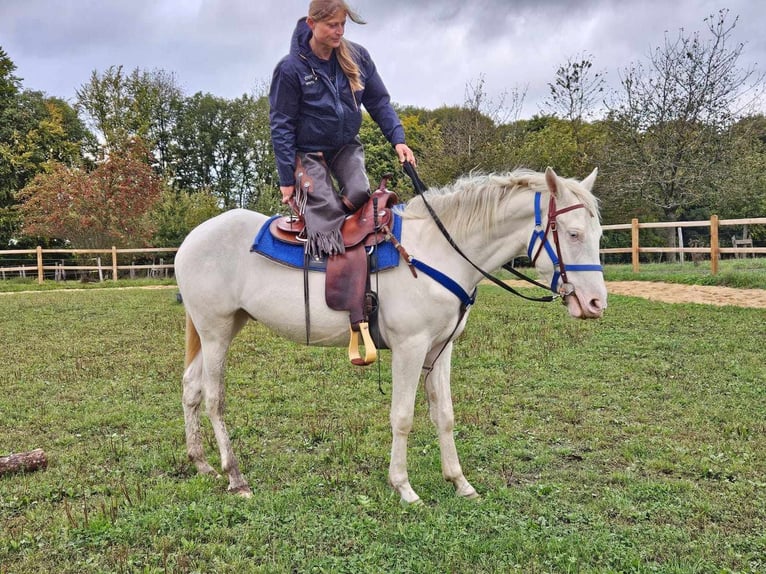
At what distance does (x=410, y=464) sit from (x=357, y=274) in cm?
165

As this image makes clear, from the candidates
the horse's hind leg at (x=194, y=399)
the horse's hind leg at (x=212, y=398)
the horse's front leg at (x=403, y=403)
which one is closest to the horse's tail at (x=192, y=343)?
the horse's hind leg at (x=194, y=399)

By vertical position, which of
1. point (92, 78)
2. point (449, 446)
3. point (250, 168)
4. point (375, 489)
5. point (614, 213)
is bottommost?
point (375, 489)

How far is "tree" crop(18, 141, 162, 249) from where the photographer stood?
2545 centimetres

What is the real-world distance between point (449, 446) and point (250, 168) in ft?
138

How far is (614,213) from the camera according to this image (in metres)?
26.8

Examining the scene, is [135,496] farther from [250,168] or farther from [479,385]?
[250,168]

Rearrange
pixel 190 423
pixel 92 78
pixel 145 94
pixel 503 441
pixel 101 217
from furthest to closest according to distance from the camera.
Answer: pixel 145 94
pixel 92 78
pixel 101 217
pixel 503 441
pixel 190 423

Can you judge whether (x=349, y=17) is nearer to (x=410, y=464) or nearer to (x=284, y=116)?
(x=284, y=116)

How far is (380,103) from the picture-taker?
13.9 ft

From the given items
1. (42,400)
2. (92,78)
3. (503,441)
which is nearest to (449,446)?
(503,441)

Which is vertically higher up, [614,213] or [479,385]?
[614,213]

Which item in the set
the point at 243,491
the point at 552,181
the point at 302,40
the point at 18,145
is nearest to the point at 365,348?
the point at 243,491

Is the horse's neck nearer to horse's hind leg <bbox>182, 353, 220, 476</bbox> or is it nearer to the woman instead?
the woman

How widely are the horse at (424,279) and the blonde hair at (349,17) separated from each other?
3.09ft
